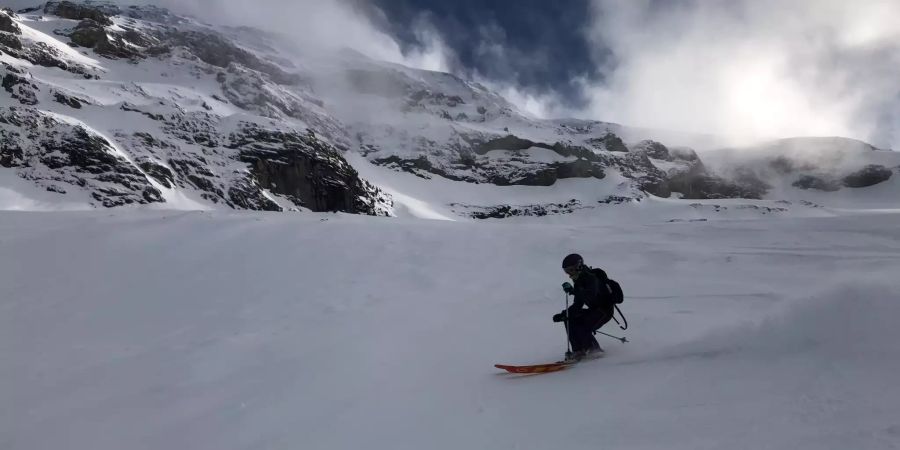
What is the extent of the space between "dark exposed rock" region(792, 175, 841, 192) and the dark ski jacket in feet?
471

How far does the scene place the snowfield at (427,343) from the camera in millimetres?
3594

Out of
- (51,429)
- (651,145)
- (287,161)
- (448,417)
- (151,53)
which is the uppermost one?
(151,53)

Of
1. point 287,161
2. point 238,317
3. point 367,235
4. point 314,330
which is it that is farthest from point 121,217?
point 287,161

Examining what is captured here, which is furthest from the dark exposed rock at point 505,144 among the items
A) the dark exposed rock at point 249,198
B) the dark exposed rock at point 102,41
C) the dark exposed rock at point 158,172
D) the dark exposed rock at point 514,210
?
the dark exposed rock at point 102,41

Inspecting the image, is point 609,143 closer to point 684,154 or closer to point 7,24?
point 684,154

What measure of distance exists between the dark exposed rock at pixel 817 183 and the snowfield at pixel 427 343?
431ft

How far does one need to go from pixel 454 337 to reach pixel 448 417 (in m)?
3.05

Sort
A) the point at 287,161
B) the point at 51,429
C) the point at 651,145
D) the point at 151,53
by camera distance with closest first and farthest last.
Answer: the point at 51,429, the point at 287,161, the point at 151,53, the point at 651,145

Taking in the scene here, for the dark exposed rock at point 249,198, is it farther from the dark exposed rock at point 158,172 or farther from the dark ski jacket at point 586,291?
the dark ski jacket at point 586,291

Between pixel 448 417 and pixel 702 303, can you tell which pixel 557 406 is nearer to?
pixel 448 417

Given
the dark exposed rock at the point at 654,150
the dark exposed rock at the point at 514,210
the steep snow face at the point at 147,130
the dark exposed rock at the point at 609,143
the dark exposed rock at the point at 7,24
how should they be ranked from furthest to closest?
the dark exposed rock at the point at 609,143 → the dark exposed rock at the point at 654,150 → the dark exposed rock at the point at 514,210 → the dark exposed rock at the point at 7,24 → the steep snow face at the point at 147,130

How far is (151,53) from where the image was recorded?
102250mm

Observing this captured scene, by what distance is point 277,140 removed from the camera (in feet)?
255

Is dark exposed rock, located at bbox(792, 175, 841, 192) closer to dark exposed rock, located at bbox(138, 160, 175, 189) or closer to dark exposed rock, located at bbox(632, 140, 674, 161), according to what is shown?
dark exposed rock, located at bbox(632, 140, 674, 161)
